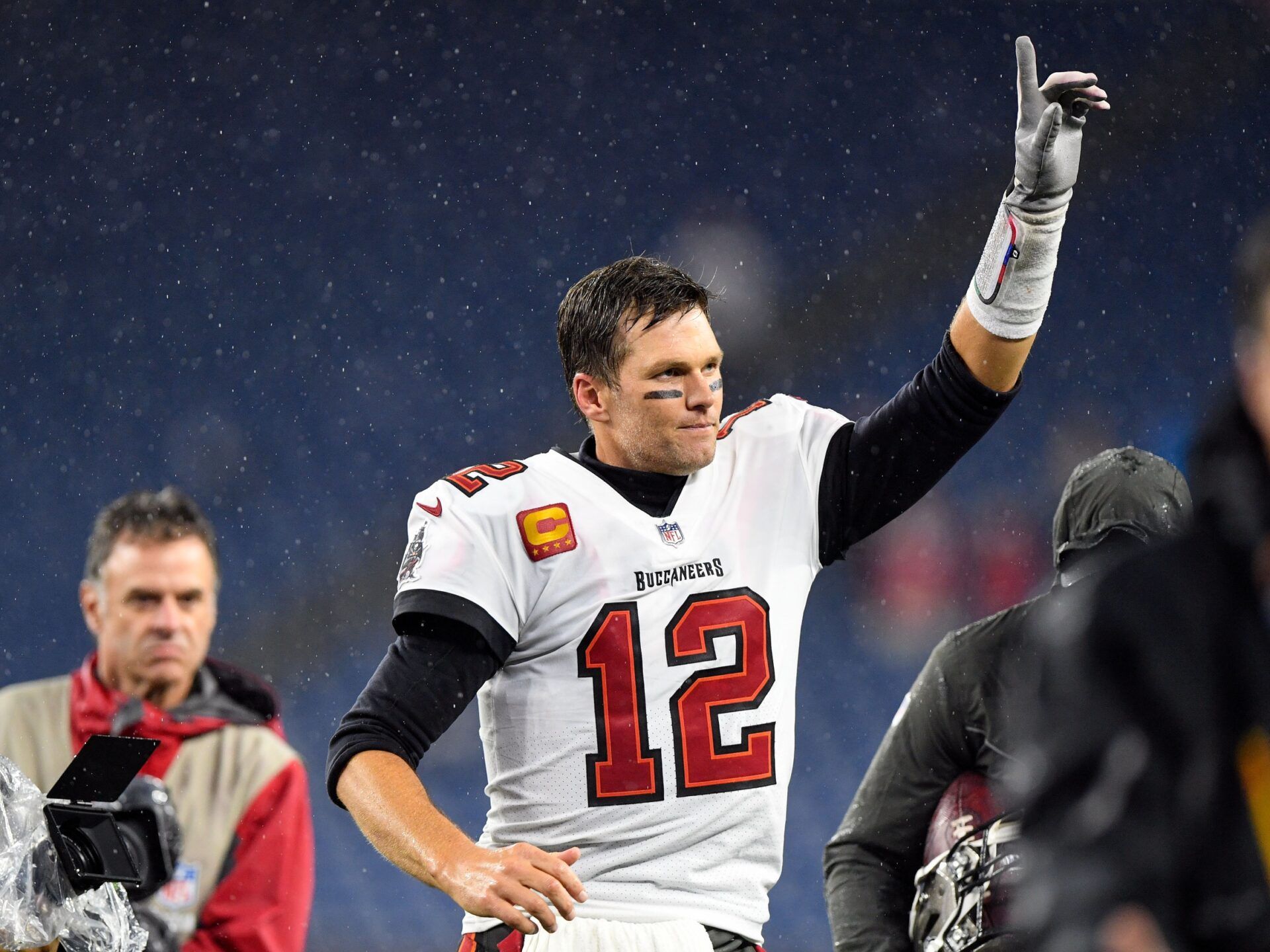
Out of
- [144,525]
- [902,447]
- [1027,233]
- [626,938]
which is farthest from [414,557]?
[144,525]

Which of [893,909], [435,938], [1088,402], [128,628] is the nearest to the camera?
[893,909]

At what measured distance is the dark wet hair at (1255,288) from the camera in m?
0.70

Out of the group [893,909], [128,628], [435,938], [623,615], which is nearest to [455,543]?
[623,615]

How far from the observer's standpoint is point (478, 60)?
606 cm

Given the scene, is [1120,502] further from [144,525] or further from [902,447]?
[144,525]

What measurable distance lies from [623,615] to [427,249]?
4242 mm

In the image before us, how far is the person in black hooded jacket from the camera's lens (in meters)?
2.36

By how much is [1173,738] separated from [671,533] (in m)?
1.53

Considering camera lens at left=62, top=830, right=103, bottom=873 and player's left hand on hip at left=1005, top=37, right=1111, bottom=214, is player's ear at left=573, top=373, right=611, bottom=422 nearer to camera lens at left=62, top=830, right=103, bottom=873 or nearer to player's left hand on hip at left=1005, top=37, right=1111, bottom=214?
player's left hand on hip at left=1005, top=37, right=1111, bottom=214

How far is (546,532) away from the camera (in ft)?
7.06

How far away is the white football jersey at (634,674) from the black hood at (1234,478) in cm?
142

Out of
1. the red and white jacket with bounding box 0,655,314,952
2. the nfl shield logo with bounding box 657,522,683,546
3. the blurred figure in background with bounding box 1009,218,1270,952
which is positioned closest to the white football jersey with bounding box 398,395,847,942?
the nfl shield logo with bounding box 657,522,683,546

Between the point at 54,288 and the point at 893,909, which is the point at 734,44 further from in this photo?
the point at 893,909

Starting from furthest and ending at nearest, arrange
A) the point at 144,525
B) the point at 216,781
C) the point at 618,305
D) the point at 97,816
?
the point at 144,525 → the point at 216,781 → the point at 618,305 → the point at 97,816
